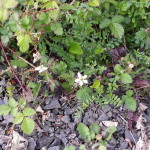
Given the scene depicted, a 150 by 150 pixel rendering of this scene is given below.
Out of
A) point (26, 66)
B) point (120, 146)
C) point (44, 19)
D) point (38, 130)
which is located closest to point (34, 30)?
point (44, 19)

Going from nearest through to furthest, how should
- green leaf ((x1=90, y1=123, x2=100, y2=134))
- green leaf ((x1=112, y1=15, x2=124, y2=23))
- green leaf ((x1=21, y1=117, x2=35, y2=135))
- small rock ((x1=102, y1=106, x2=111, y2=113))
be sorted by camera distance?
green leaf ((x1=21, y1=117, x2=35, y2=135)) → green leaf ((x1=90, y1=123, x2=100, y2=134)) → small rock ((x1=102, y1=106, x2=111, y2=113)) → green leaf ((x1=112, y1=15, x2=124, y2=23))

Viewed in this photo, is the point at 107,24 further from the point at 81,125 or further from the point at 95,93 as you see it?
the point at 81,125

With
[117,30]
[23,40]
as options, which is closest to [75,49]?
[117,30]

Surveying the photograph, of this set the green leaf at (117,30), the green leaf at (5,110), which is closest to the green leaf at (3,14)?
the green leaf at (5,110)

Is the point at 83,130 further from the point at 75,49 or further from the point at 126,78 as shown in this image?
the point at 75,49

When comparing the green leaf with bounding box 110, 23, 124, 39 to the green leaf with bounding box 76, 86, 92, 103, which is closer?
the green leaf with bounding box 76, 86, 92, 103

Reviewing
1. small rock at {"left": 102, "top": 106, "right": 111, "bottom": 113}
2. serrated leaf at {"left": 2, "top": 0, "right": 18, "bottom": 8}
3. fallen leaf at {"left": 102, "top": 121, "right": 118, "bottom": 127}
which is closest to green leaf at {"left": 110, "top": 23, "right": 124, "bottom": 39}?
small rock at {"left": 102, "top": 106, "right": 111, "bottom": 113}

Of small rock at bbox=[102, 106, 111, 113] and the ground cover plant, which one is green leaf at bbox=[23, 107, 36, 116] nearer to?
the ground cover plant
